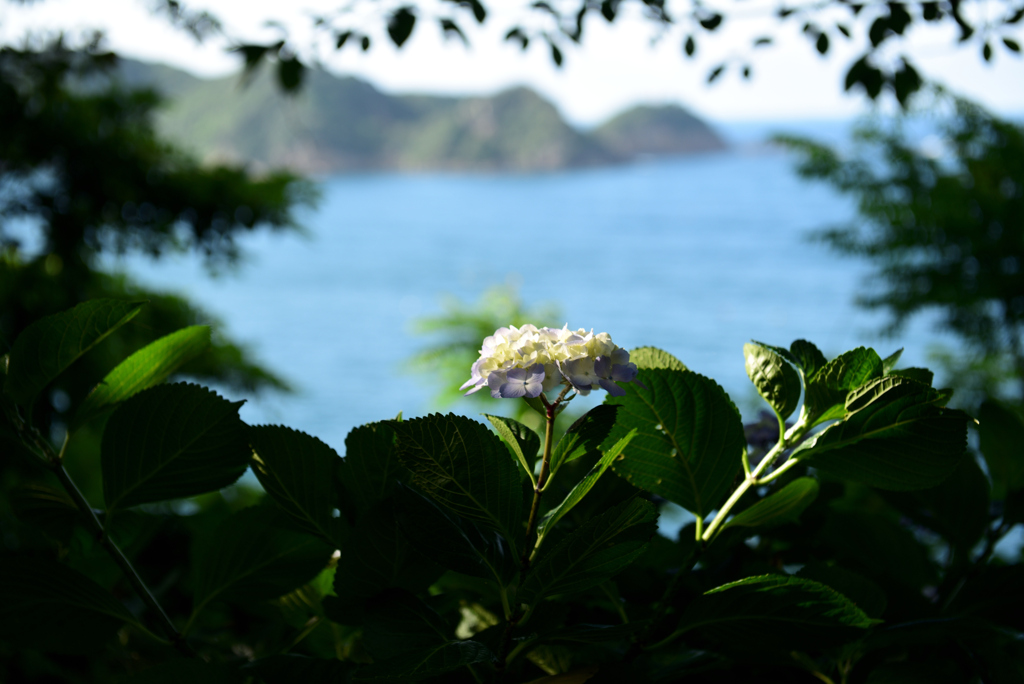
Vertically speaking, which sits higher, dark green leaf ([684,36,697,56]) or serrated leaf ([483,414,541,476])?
dark green leaf ([684,36,697,56])

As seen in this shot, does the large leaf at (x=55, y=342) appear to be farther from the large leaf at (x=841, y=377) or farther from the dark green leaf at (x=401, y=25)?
the dark green leaf at (x=401, y=25)

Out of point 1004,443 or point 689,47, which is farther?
point 689,47

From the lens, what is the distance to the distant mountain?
767 inches

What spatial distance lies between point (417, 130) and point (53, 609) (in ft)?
81.7

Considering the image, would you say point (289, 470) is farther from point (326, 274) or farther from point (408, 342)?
point (326, 274)

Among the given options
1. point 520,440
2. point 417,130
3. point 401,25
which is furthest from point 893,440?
point 417,130

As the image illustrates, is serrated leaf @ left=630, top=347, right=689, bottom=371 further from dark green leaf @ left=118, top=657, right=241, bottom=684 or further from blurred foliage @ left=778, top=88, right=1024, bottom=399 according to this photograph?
→ blurred foliage @ left=778, top=88, right=1024, bottom=399

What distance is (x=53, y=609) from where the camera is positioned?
27cm

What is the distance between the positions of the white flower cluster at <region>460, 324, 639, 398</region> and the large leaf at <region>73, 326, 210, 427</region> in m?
0.13

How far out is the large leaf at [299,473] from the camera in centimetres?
28

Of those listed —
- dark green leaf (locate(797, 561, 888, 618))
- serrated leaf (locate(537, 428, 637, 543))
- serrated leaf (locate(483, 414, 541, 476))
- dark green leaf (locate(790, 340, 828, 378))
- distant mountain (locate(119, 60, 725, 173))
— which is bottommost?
dark green leaf (locate(797, 561, 888, 618))

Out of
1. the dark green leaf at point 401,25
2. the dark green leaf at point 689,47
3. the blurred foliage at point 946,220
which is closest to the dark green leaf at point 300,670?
the dark green leaf at point 401,25

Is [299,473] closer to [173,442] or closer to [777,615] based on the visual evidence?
[173,442]

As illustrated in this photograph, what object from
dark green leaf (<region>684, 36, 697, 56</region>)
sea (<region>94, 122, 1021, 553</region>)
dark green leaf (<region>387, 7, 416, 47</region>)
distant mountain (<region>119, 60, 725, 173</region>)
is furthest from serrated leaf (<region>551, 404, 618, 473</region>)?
distant mountain (<region>119, 60, 725, 173</region>)
